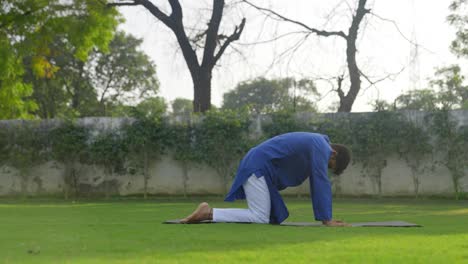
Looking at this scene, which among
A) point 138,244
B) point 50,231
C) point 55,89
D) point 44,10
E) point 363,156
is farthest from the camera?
point 55,89

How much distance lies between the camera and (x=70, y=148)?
18.2 m

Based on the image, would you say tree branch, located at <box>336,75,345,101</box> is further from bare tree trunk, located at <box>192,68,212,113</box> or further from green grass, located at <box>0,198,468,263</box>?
green grass, located at <box>0,198,468,263</box>

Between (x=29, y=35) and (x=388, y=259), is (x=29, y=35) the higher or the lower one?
the higher one

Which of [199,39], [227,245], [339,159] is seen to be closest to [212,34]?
[199,39]

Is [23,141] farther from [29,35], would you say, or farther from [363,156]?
[363,156]

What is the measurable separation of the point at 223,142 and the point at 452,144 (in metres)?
5.78

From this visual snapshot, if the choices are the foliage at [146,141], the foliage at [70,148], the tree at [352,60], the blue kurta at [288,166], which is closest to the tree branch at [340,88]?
the tree at [352,60]

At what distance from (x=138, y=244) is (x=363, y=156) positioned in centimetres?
1314

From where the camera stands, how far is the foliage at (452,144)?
1666 cm

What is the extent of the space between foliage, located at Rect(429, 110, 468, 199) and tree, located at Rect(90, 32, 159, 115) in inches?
954

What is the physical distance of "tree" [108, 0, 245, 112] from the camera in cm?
2173

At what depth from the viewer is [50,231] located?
254 inches

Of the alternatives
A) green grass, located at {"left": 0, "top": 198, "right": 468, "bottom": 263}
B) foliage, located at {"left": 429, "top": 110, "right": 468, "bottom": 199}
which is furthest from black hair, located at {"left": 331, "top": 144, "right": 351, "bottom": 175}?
foliage, located at {"left": 429, "top": 110, "right": 468, "bottom": 199}

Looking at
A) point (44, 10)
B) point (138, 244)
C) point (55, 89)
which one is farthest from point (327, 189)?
point (55, 89)
